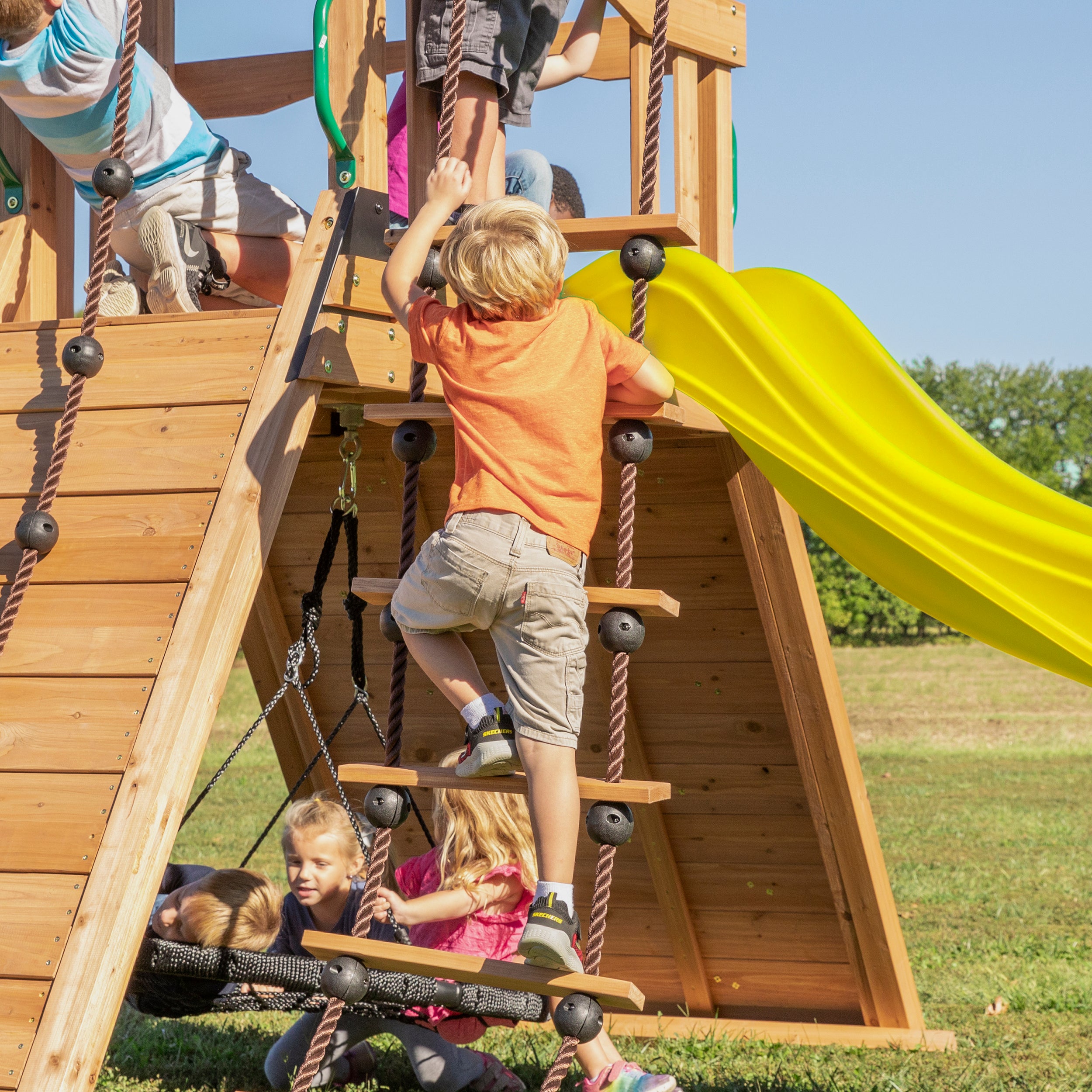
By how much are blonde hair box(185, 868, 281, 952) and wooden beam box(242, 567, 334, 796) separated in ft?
4.63

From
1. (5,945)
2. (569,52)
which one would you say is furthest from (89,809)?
(569,52)

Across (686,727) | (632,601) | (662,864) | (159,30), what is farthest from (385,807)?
(159,30)

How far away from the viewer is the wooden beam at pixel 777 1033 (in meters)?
5.04

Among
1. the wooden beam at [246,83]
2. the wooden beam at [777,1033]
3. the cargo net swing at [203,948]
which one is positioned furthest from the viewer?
the wooden beam at [246,83]

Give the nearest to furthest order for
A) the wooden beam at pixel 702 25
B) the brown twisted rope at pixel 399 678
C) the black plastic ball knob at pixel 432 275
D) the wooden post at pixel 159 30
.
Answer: the brown twisted rope at pixel 399 678
the black plastic ball knob at pixel 432 275
the wooden beam at pixel 702 25
the wooden post at pixel 159 30

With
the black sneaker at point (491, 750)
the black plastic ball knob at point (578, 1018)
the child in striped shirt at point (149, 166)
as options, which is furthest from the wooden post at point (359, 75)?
the black plastic ball knob at point (578, 1018)

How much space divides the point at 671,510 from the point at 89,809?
7.31 ft

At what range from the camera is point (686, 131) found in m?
4.17

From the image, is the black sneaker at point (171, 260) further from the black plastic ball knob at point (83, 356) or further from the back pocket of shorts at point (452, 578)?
the back pocket of shorts at point (452, 578)

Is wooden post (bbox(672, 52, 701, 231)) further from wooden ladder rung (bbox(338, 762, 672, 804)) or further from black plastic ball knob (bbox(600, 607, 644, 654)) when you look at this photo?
wooden ladder rung (bbox(338, 762, 672, 804))

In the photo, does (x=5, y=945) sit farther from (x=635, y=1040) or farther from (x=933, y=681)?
(x=933, y=681)

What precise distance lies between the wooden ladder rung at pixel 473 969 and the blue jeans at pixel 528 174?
2816 millimetres

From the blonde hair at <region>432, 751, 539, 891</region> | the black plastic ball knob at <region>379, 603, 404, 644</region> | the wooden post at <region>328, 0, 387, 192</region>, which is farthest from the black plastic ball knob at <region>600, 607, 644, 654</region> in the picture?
the wooden post at <region>328, 0, 387, 192</region>

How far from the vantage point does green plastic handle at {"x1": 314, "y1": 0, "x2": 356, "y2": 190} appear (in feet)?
12.2
